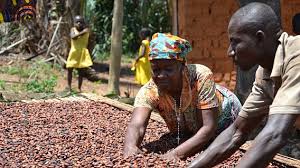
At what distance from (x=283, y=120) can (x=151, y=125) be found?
284 cm

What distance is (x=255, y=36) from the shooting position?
2.48 m

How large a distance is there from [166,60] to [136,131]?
0.55 m

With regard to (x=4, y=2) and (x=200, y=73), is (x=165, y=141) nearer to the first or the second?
(x=200, y=73)

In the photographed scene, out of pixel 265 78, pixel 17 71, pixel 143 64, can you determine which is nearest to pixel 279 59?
pixel 265 78

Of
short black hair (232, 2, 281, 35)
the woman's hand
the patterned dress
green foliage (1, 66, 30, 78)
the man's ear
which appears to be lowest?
green foliage (1, 66, 30, 78)

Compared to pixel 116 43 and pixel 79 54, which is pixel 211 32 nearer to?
pixel 116 43

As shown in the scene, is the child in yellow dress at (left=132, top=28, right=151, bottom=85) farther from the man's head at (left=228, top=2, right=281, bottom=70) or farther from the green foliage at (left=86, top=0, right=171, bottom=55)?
the green foliage at (left=86, top=0, right=171, bottom=55)

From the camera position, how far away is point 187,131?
3.99 metres

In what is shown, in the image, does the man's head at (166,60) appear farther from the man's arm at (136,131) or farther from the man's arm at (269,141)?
the man's arm at (269,141)

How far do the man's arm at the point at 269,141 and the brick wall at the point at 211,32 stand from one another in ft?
15.8

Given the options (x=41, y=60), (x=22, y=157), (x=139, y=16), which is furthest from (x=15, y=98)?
(x=139, y=16)

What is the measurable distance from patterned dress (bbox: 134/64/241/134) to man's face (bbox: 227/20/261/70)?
1.08m

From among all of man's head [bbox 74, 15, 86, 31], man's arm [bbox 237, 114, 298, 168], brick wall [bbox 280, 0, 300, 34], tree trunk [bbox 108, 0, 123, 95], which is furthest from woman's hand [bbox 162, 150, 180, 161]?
man's head [bbox 74, 15, 86, 31]

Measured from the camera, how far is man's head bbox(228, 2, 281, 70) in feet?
8.16
